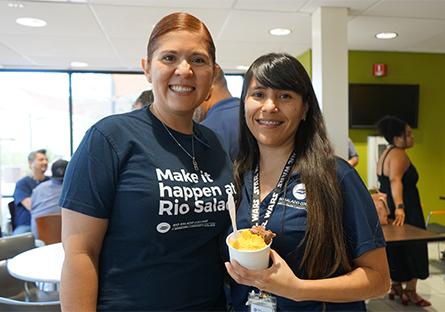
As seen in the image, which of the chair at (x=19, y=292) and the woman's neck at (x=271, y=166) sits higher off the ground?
the woman's neck at (x=271, y=166)

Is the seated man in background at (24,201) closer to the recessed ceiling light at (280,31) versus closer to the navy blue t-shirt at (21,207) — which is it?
the navy blue t-shirt at (21,207)

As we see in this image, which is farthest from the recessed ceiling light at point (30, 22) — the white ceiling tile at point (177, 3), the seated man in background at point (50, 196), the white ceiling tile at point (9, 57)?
the seated man in background at point (50, 196)

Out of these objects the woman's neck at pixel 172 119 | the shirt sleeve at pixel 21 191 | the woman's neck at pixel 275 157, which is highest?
the woman's neck at pixel 172 119

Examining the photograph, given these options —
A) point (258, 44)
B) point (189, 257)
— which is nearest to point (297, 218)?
point (189, 257)

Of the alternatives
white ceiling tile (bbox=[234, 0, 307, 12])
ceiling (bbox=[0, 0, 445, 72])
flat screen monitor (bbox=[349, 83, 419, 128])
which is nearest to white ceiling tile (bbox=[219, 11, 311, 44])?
ceiling (bbox=[0, 0, 445, 72])

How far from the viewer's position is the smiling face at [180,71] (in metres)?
1.15

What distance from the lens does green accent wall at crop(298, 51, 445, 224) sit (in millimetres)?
5234

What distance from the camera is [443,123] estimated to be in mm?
5453

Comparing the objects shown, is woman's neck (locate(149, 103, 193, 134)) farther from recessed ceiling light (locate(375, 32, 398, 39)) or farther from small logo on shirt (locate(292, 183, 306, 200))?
recessed ceiling light (locate(375, 32, 398, 39))

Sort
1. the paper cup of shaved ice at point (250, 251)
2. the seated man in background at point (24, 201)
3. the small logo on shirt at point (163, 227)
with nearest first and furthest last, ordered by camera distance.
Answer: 1. the paper cup of shaved ice at point (250, 251)
2. the small logo on shirt at point (163, 227)
3. the seated man in background at point (24, 201)

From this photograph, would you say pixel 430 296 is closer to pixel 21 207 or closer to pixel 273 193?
pixel 273 193

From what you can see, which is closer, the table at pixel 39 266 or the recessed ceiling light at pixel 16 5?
the table at pixel 39 266

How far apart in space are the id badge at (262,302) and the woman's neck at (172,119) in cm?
56

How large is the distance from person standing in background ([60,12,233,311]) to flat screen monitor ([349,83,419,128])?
437cm
